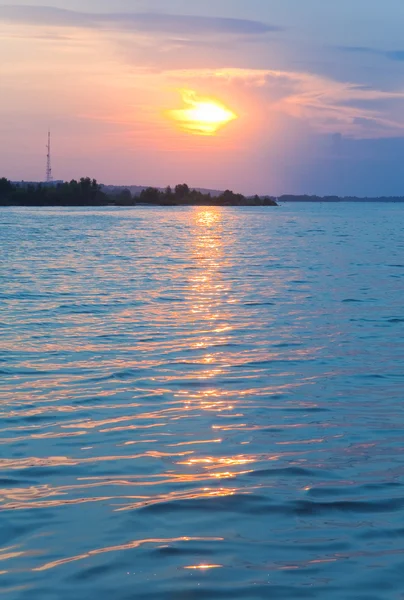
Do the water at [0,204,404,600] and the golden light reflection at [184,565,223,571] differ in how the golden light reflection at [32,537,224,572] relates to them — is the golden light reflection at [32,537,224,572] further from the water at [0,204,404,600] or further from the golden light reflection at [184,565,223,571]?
the golden light reflection at [184,565,223,571]

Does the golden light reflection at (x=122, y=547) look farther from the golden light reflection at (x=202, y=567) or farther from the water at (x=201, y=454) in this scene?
the golden light reflection at (x=202, y=567)

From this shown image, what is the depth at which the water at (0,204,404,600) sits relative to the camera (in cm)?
614

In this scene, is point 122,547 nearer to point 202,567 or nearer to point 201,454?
point 202,567

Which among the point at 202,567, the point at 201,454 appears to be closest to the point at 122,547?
the point at 202,567

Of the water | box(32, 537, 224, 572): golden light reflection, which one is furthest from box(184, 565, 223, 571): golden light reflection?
box(32, 537, 224, 572): golden light reflection

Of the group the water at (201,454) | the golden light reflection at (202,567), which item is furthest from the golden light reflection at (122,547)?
the golden light reflection at (202,567)

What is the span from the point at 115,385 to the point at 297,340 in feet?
16.1

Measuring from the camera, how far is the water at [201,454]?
6141mm

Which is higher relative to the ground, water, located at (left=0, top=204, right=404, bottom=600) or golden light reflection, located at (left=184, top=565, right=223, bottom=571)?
water, located at (left=0, top=204, right=404, bottom=600)

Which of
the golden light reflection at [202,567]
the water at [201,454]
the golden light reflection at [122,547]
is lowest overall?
the golden light reflection at [122,547]

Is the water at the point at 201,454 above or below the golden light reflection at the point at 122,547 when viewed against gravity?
above

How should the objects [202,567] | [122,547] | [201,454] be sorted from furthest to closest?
1. [201,454]
2. [122,547]
3. [202,567]

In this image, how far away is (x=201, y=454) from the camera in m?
8.78

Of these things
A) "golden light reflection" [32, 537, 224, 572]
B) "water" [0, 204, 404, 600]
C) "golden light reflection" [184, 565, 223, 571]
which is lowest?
"golden light reflection" [32, 537, 224, 572]
